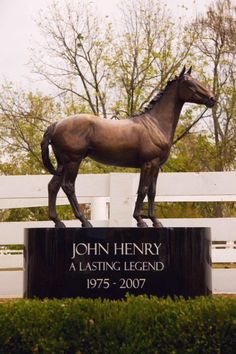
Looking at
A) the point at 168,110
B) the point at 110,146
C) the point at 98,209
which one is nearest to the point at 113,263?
the point at 110,146

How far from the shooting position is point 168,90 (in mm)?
6969

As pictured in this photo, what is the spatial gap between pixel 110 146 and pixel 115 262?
1.19 m

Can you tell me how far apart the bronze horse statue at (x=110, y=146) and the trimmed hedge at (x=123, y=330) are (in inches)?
64.9

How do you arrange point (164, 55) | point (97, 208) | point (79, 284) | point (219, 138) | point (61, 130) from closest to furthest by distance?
point (79, 284) < point (61, 130) < point (97, 208) < point (164, 55) < point (219, 138)

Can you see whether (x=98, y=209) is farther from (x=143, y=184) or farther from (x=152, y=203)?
(x=143, y=184)

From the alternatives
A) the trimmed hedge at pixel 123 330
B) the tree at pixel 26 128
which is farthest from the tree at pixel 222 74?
the trimmed hedge at pixel 123 330

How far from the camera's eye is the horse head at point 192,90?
6836mm

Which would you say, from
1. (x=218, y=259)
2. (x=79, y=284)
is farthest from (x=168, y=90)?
(x=218, y=259)

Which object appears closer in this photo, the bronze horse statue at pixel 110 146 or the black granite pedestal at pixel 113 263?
the black granite pedestal at pixel 113 263

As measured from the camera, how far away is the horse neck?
6.90 meters

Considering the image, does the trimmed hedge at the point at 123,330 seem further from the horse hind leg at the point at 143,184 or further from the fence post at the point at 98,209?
the fence post at the point at 98,209

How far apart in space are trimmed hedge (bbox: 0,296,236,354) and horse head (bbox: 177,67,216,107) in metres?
2.51

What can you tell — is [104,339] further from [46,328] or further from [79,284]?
[79,284]

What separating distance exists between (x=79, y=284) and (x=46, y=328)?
3.84 ft
